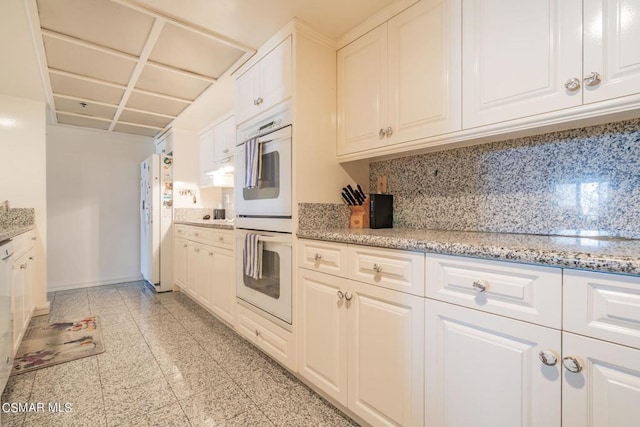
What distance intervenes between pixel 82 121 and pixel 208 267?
2833 mm

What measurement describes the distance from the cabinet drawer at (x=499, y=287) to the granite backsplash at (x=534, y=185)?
67 centimetres

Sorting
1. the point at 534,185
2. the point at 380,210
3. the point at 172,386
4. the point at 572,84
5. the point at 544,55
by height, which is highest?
the point at 544,55

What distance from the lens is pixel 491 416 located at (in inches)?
37.0

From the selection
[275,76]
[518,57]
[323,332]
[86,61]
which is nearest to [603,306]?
[518,57]

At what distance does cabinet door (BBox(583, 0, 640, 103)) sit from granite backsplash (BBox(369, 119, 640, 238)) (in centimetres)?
32

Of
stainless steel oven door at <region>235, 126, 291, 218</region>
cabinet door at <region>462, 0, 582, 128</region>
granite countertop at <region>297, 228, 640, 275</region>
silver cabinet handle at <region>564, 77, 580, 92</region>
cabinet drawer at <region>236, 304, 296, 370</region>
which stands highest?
cabinet door at <region>462, 0, 582, 128</region>

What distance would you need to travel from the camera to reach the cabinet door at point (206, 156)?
3.73 metres

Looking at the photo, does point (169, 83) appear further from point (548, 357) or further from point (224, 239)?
point (548, 357)

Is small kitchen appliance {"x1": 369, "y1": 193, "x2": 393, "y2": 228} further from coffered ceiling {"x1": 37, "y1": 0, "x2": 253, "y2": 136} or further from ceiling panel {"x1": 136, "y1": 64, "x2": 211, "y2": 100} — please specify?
ceiling panel {"x1": 136, "y1": 64, "x2": 211, "y2": 100}

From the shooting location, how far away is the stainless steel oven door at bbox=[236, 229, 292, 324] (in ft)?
5.91

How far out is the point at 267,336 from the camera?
1993 millimetres

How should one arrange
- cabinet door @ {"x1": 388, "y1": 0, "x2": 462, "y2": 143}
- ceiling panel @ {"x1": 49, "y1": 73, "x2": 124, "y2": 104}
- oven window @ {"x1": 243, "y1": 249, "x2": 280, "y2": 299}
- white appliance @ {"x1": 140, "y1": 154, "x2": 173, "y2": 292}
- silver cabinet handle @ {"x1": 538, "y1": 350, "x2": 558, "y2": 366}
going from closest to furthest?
silver cabinet handle @ {"x1": 538, "y1": 350, "x2": 558, "y2": 366}, cabinet door @ {"x1": 388, "y1": 0, "x2": 462, "y2": 143}, oven window @ {"x1": 243, "y1": 249, "x2": 280, "y2": 299}, ceiling panel @ {"x1": 49, "y1": 73, "x2": 124, "y2": 104}, white appliance @ {"x1": 140, "y1": 154, "x2": 173, "y2": 292}

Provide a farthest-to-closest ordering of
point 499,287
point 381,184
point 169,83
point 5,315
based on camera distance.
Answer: point 169,83, point 381,184, point 5,315, point 499,287

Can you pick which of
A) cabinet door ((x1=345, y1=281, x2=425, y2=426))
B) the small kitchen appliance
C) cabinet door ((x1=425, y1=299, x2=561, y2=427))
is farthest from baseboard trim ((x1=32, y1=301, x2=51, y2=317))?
cabinet door ((x1=425, y1=299, x2=561, y2=427))
